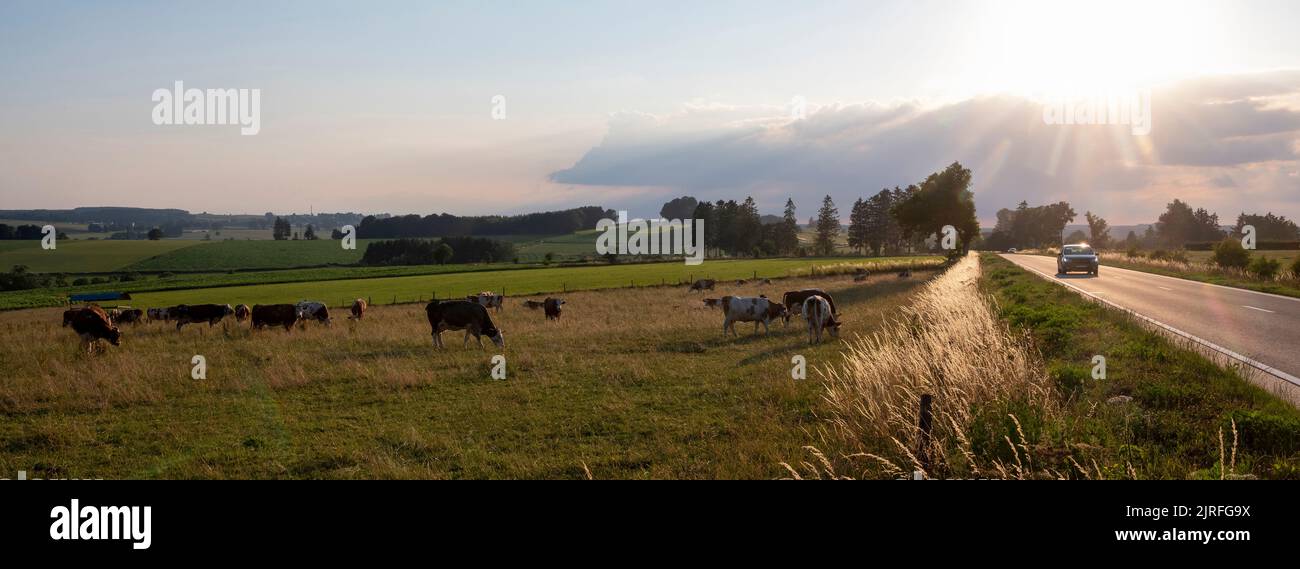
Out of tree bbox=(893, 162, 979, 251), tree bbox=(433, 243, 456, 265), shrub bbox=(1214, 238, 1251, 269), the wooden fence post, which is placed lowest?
the wooden fence post

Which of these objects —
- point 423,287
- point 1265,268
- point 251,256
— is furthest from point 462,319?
point 251,256

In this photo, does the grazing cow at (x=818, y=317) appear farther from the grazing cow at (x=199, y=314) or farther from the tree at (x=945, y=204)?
the tree at (x=945, y=204)

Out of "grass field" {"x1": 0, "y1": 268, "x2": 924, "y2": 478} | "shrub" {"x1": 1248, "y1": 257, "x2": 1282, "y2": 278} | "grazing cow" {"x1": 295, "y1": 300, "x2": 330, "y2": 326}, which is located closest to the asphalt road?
"shrub" {"x1": 1248, "y1": 257, "x2": 1282, "y2": 278}

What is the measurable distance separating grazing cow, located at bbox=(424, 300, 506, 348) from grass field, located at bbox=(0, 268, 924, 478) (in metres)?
0.73

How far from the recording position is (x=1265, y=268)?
30.2m

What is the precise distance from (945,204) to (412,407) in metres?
74.0

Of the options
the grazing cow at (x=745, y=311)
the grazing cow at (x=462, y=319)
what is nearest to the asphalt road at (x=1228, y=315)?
the grazing cow at (x=745, y=311)

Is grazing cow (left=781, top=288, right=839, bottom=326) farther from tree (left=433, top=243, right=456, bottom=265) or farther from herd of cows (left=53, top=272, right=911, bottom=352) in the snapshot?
tree (left=433, top=243, right=456, bottom=265)

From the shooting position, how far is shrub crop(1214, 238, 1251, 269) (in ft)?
121

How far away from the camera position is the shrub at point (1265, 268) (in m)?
29.8
